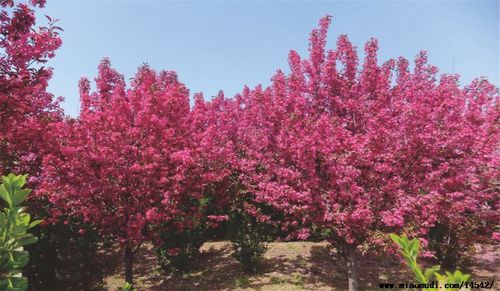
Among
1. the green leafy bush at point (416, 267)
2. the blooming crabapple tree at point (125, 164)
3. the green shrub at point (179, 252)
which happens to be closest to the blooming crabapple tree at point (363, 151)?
the blooming crabapple tree at point (125, 164)

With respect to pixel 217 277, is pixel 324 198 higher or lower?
higher

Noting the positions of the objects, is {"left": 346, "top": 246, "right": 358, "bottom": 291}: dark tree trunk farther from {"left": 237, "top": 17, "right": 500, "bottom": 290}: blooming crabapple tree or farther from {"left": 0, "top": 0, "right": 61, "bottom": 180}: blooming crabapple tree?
{"left": 0, "top": 0, "right": 61, "bottom": 180}: blooming crabapple tree

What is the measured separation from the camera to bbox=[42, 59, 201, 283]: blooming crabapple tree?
27.7ft

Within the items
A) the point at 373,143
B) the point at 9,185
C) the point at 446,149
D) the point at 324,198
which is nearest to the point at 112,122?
the point at 324,198

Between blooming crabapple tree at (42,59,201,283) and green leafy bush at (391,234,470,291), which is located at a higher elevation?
blooming crabapple tree at (42,59,201,283)

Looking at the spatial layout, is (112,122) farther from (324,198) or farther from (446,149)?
(446,149)

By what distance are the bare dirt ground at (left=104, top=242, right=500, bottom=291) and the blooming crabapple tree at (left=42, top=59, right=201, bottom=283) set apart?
98.7 inches

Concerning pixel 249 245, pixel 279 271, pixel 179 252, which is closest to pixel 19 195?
pixel 249 245

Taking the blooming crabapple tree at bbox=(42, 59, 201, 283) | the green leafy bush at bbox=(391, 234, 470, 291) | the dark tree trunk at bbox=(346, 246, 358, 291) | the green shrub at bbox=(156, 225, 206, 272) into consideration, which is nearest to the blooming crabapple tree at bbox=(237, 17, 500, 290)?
the dark tree trunk at bbox=(346, 246, 358, 291)

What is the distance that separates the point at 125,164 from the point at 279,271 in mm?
5770

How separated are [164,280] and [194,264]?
1.28 metres

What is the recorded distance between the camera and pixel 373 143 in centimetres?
863

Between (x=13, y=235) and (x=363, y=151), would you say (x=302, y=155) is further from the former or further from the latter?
(x=13, y=235)

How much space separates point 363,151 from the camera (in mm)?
8406
